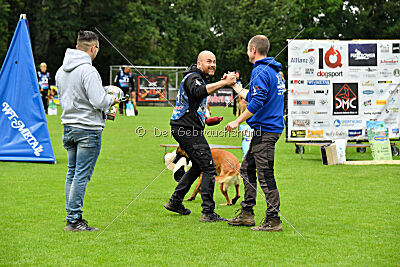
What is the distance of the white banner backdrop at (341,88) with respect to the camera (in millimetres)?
13492

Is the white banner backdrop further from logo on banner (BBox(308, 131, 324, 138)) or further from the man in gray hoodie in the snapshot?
the man in gray hoodie

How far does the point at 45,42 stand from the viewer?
46375mm

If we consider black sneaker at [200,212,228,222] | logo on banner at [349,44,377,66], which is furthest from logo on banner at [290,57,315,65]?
black sneaker at [200,212,228,222]

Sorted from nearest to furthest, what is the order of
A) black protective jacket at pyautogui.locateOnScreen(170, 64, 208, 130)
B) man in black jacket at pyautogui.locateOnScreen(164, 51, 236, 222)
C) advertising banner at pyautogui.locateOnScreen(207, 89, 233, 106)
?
black protective jacket at pyautogui.locateOnScreen(170, 64, 208, 130)
man in black jacket at pyautogui.locateOnScreen(164, 51, 236, 222)
advertising banner at pyautogui.locateOnScreen(207, 89, 233, 106)

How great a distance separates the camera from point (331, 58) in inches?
532

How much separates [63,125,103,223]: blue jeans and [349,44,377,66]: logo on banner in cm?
885

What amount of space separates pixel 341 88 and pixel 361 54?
34.5 inches

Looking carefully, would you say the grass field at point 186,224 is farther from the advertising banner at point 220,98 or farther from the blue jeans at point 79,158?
the advertising banner at point 220,98

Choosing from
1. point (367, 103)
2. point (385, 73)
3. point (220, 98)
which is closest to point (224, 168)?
point (367, 103)

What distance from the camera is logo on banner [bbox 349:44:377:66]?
535 inches

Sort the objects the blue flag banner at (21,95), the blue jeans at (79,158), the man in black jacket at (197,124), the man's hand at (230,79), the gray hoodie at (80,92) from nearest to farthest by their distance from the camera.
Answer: the gray hoodie at (80,92)
the blue jeans at (79,158)
the man's hand at (230,79)
the man in black jacket at (197,124)
the blue flag banner at (21,95)

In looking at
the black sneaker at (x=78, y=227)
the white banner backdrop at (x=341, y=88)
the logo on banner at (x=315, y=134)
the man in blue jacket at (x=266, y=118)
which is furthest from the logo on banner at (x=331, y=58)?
the black sneaker at (x=78, y=227)

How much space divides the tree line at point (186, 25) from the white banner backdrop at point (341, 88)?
32345 millimetres

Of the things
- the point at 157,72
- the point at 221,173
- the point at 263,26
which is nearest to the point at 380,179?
the point at 221,173
